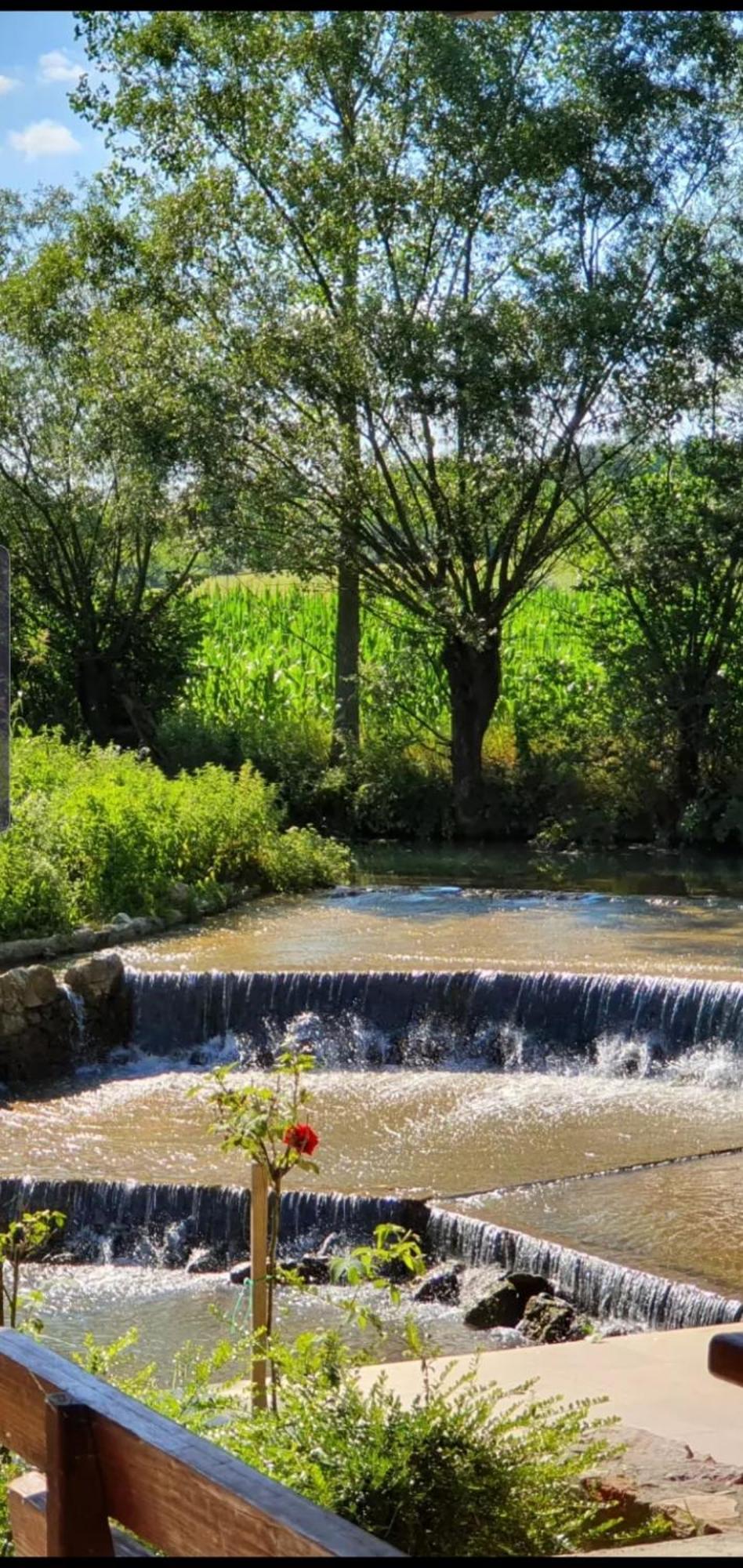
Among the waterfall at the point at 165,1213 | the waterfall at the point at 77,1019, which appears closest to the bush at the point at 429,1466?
the waterfall at the point at 165,1213

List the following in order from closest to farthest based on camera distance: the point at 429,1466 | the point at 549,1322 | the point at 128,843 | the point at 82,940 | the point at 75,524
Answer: the point at 429,1466, the point at 549,1322, the point at 82,940, the point at 128,843, the point at 75,524

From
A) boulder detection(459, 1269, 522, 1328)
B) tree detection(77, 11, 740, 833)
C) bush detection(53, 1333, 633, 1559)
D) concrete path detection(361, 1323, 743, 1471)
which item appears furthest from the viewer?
tree detection(77, 11, 740, 833)

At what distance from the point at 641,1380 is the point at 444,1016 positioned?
17.7ft

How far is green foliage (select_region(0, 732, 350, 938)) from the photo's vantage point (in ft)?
39.3

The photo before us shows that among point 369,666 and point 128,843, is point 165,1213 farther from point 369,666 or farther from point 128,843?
point 369,666

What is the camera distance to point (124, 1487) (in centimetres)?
184

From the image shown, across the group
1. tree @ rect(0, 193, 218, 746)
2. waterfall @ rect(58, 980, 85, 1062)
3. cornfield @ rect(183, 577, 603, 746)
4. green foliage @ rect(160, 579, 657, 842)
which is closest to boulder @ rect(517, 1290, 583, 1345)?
waterfall @ rect(58, 980, 85, 1062)

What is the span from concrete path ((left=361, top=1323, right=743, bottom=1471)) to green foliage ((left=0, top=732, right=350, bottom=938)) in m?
6.63

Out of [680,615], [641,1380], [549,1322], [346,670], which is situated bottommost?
[549,1322]

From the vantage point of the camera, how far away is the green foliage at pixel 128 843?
12.0 metres

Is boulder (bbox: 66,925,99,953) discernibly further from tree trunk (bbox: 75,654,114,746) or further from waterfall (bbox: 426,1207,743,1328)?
tree trunk (bbox: 75,654,114,746)

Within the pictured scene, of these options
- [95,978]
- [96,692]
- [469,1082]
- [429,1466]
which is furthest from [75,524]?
[429,1466]

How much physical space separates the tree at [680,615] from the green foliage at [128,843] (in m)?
3.57

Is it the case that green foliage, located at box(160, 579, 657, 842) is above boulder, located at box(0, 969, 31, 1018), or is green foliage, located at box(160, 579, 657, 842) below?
above
